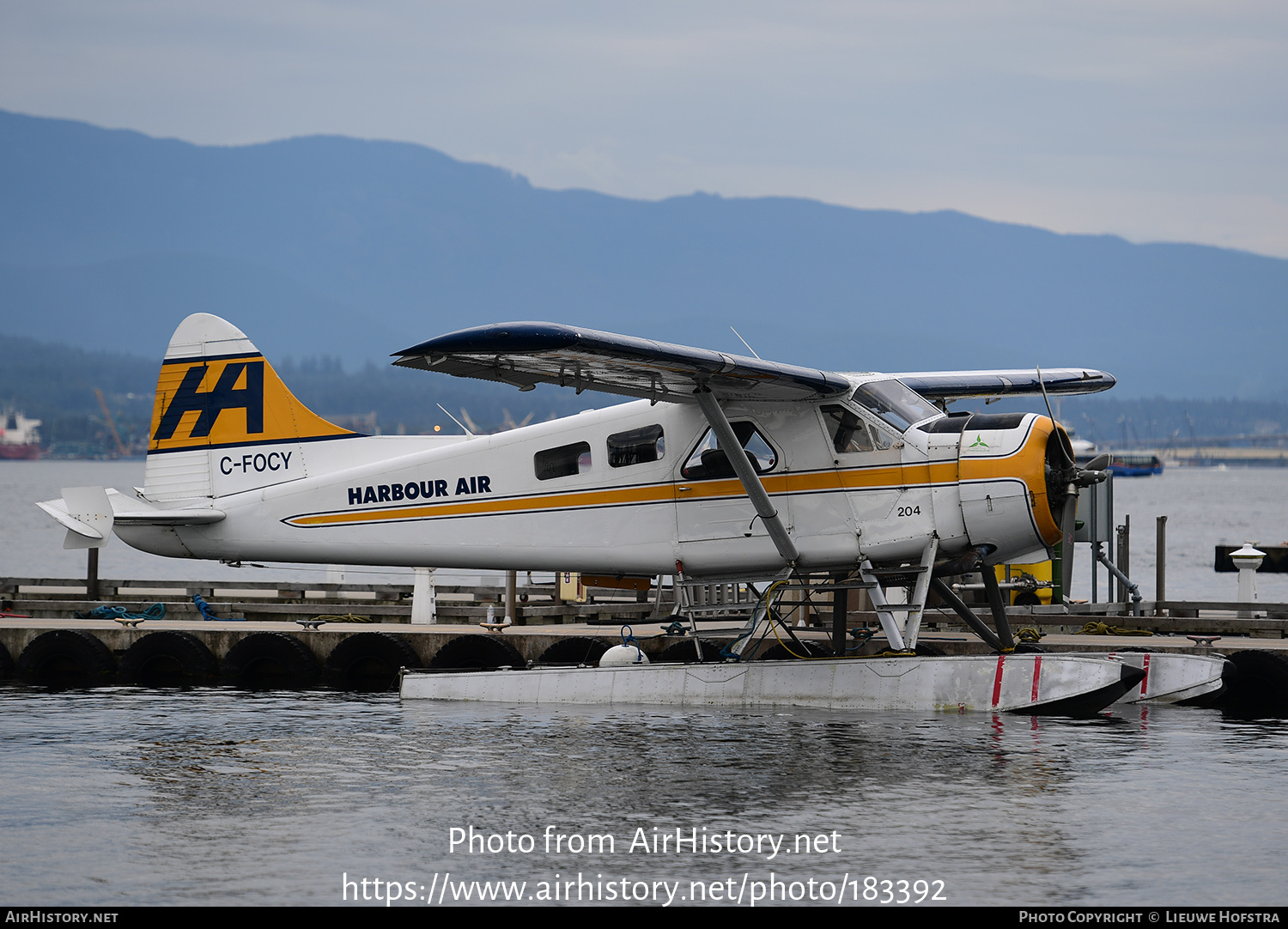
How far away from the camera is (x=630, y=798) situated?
10.2 metres

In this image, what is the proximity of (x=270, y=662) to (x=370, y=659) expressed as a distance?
1.23 metres

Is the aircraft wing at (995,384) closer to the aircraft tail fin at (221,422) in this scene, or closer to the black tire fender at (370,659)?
the aircraft tail fin at (221,422)

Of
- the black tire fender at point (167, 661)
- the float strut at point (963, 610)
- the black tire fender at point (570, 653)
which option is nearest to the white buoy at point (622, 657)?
the black tire fender at point (570, 653)

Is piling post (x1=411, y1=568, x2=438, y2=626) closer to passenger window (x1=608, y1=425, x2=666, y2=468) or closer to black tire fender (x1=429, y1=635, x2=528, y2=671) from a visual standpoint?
black tire fender (x1=429, y1=635, x2=528, y2=671)

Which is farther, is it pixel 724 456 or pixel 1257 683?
pixel 1257 683

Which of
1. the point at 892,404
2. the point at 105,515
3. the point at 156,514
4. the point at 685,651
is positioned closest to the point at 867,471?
the point at 892,404

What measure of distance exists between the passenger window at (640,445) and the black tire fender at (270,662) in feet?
17.8

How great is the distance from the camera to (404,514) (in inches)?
578

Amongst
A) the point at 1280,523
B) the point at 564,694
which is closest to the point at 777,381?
the point at 564,694

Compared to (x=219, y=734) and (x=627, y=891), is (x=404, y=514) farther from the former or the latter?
(x=627, y=891)

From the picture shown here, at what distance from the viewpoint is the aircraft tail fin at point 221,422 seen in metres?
15.3

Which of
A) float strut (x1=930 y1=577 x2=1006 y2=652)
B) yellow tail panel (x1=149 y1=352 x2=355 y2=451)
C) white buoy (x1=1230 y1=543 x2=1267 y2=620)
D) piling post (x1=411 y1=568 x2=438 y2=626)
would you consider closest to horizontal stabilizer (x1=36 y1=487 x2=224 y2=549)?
yellow tail panel (x1=149 y1=352 x2=355 y2=451)

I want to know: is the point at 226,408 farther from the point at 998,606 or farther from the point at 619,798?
the point at 998,606
